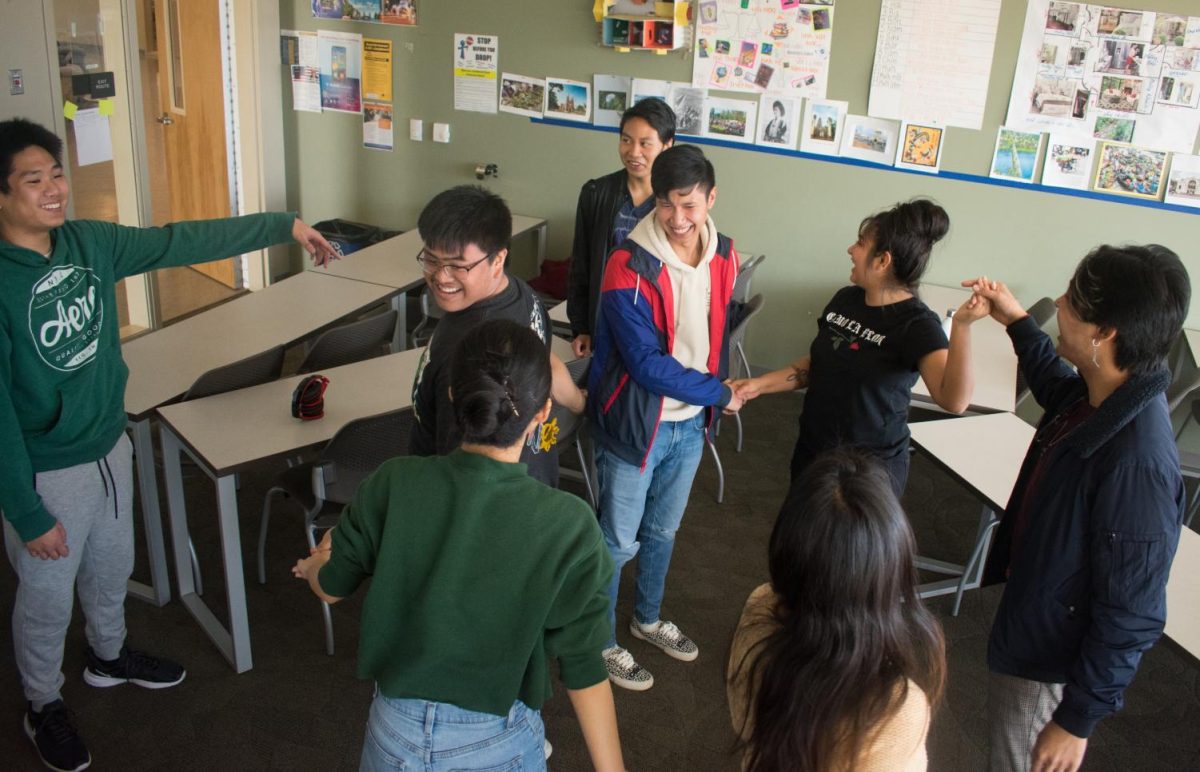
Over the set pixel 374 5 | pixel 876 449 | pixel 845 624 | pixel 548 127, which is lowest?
pixel 876 449

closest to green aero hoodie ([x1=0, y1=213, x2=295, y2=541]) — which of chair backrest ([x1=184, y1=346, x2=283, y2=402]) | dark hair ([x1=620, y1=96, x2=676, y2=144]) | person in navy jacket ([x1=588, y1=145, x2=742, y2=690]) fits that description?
chair backrest ([x1=184, y1=346, x2=283, y2=402])

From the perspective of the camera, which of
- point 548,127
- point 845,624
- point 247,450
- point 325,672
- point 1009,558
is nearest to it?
point 845,624

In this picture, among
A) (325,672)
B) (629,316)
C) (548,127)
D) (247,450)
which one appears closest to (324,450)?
(247,450)

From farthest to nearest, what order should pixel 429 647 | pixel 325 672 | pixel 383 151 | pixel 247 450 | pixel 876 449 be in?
pixel 383 151
pixel 325 672
pixel 247 450
pixel 876 449
pixel 429 647

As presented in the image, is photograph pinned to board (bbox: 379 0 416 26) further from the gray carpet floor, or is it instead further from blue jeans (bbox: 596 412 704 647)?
blue jeans (bbox: 596 412 704 647)

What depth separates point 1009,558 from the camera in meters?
1.96

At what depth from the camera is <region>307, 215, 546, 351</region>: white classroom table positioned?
162 inches

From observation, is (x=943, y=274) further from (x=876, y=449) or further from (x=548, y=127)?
(x=876, y=449)

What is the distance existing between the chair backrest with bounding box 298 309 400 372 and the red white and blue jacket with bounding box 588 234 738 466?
1.10 meters

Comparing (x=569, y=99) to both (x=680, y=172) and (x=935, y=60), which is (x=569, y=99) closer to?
(x=935, y=60)

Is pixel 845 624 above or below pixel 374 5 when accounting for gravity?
below

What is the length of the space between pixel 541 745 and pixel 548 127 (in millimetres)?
4163

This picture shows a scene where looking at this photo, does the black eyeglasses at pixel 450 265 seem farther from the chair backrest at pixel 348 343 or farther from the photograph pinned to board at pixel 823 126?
the photograph pinned to board at pixel 823 126

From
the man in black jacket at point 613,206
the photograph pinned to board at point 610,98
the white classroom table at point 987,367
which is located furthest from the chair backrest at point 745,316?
the photograph pinned to board at point 610,98
